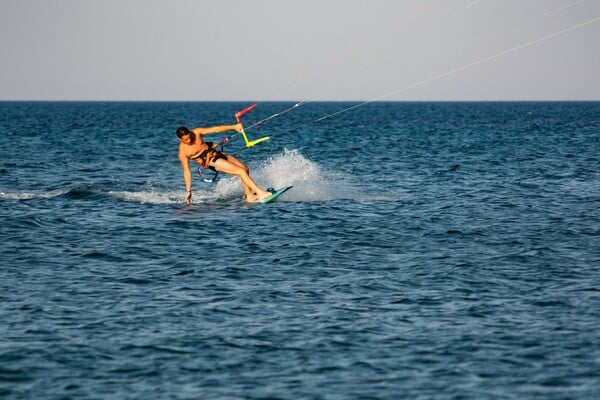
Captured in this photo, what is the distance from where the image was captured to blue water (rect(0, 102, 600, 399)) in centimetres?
977

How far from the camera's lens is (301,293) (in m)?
13.4

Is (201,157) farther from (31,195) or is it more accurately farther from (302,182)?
(31,195)

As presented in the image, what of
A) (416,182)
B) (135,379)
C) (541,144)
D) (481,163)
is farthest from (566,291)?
(541,144)

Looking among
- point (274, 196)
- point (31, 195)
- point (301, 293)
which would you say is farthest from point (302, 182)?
point (301, 293)

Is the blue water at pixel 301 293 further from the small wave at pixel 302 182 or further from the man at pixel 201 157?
the man at pixel 201 157

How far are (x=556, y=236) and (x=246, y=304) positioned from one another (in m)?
8.37

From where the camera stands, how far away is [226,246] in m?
17.5

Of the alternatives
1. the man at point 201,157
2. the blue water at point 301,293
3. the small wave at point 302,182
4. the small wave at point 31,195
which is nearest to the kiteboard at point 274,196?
the blue water at point 301,293

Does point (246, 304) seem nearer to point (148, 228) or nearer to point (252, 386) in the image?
point (252, 386)

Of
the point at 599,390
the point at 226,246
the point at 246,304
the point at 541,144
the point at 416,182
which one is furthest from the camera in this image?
the point at 541,144

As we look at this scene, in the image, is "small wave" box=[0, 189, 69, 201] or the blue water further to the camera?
"small wave" box=[0, 189, 69, 201]

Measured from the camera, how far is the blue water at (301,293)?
977 centimetres

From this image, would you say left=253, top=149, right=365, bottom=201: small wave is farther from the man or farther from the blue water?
the man

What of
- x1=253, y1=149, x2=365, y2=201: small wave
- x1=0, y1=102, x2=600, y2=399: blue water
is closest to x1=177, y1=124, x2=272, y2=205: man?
x1=0, y1=102, x2=600, y2=399: blue water
